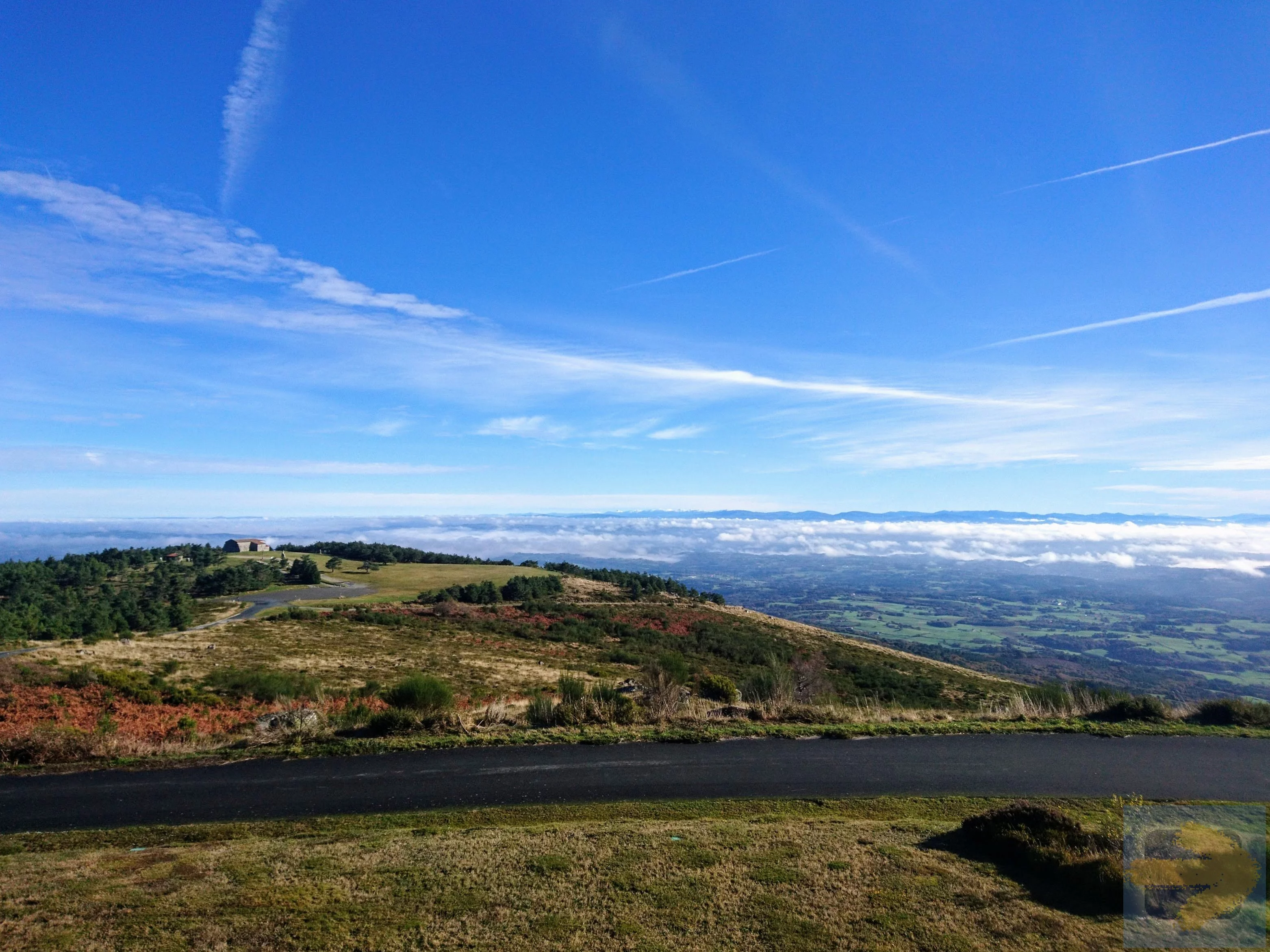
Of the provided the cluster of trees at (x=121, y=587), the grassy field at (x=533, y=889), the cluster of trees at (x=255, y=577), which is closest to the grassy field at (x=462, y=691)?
the grassy field at (x=533, y=889)

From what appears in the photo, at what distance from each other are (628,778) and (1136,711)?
47.5 feet

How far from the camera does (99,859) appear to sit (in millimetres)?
7734

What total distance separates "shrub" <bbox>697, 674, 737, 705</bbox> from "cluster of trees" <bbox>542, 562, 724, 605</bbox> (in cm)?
4244

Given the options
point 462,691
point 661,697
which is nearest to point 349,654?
point 462,691

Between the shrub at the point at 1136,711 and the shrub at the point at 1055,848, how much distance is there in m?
11.1

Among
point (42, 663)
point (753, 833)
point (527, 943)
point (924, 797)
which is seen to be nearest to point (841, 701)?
point (924, 797)

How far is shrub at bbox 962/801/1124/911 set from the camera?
259 inches

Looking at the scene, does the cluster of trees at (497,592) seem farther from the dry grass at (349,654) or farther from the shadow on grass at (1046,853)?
the shadow on grass at (1046,853)

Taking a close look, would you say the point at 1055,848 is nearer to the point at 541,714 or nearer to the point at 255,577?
the point at 541,714

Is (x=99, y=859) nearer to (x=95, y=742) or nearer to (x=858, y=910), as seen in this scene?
(x=95, y=742)

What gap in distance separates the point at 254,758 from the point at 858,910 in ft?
38.3

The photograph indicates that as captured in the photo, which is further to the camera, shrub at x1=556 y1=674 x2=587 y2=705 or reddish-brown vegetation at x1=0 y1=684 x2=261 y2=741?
shrub at x1=556 y1=674 x2=587 y2=705

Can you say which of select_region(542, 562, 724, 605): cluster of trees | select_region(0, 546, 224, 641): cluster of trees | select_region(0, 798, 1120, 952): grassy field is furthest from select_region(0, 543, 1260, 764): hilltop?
select_region(0, 798, 1120, 952): grassy field

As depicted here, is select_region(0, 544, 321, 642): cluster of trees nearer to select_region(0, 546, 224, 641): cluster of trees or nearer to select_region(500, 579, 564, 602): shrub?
select_region(0, 546, 224, 641): cluster of trees
